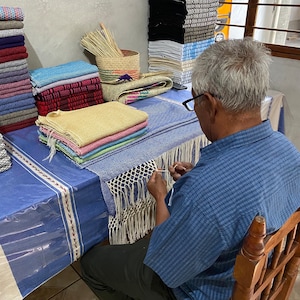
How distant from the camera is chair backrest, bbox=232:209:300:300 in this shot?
58 cm

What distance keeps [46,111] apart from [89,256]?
597mm

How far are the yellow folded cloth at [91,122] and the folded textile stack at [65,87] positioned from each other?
0.15 meters

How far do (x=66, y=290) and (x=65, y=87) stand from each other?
98cm

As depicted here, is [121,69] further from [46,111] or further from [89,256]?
[89,256]

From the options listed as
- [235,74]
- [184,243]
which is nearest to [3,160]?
[184,243]

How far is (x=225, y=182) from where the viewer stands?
0.70 m

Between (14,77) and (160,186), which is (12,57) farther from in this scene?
(160,186)

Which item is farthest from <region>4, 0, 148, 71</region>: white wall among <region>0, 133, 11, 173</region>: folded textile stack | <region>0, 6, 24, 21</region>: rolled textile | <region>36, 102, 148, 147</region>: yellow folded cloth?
<region>0, 133, 11, 173</region>: folded textile stack

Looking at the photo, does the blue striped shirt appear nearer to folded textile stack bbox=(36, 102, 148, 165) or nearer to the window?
folded textile stack bbox=(36, 102, 148, 165)

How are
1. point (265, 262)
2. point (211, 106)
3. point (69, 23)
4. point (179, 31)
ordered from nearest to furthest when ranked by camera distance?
point (265, 262)
point (211, 106)
point (69, 23)
point (179, 31)

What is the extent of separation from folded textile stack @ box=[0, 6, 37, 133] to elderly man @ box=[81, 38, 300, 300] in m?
0.72

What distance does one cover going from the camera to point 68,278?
1633mm

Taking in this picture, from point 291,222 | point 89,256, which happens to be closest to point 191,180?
point 291,222

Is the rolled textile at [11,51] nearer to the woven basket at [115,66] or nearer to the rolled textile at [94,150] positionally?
the rolled textile at [94,150]
